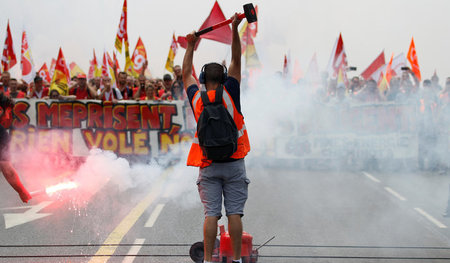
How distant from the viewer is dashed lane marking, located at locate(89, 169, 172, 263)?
4.49 meters

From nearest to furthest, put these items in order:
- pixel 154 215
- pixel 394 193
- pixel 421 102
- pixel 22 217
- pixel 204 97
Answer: pixel 204 97 < pixel 22 217 < pixel 154 215 < pixel 394 193 < pixel 421 102

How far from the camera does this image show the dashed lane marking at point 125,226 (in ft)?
14.7

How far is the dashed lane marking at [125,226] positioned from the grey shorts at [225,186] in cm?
130

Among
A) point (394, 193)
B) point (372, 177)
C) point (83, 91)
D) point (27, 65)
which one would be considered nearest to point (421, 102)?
point (372, 177)

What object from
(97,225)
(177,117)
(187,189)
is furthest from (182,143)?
(97,225)

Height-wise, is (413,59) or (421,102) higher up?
(413,59)

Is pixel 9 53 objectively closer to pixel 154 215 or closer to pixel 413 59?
pixel 154 215

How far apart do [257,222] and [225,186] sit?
7.94ft

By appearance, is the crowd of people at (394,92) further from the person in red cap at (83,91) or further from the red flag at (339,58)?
the person in red cap at (83,91)

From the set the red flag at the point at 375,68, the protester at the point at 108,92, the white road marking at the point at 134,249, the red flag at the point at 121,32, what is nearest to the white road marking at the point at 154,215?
the white road marking at the point at 134,249

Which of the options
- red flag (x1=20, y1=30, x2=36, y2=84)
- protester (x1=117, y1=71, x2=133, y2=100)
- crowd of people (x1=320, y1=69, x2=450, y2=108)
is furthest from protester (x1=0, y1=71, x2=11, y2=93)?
crowd of people (x1=320, y1=69, x2=450, y2=108)

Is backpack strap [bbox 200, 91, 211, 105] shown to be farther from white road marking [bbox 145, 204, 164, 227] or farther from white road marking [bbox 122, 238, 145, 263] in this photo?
white road marking [bbox 145, 204, 164, 227]

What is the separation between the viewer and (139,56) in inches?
634

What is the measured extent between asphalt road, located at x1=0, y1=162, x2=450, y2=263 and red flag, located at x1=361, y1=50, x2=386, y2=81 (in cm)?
809
